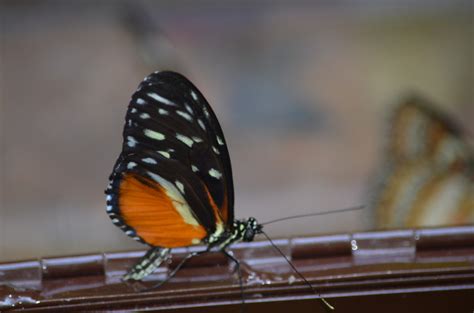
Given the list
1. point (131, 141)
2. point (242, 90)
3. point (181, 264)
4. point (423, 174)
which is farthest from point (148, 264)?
point (242, 90)

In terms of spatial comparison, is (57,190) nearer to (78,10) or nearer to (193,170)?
(78,10)

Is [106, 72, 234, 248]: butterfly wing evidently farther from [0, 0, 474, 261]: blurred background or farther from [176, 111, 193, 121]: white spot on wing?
[0, 0, 474, 261]: blurred background

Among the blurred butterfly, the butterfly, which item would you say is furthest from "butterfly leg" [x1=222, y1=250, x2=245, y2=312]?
the blurred butterfly

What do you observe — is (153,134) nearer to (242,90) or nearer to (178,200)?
(178,200)

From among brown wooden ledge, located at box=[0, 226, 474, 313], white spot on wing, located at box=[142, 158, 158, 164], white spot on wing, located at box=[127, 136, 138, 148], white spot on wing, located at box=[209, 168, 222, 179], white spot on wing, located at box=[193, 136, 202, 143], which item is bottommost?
brown wooden ledge, located at box=[0, 226, 474, 313]

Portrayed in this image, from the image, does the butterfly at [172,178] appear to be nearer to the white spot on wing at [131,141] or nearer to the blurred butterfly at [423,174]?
the white spot on wing at [131,141]

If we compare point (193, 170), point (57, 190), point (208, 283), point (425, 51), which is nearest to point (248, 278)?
point (208, 283)

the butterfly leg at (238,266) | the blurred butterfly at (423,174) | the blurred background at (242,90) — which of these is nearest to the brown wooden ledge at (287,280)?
the butterfly leg at (238,266)
